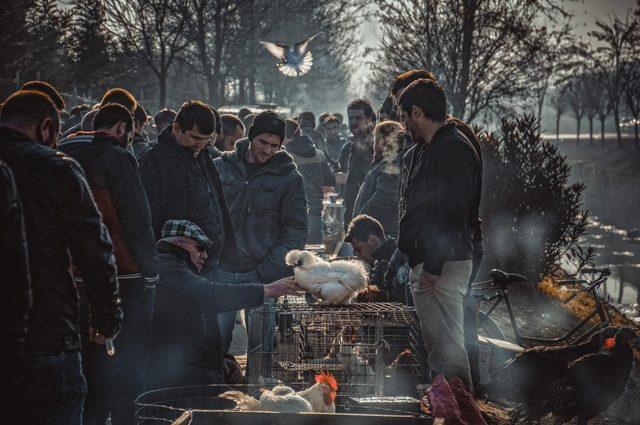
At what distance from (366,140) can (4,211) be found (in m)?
7.79

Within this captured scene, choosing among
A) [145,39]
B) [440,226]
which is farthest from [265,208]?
[145,39]

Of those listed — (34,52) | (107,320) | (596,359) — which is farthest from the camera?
(34,52)

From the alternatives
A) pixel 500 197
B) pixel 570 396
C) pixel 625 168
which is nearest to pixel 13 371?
pixel 570 396

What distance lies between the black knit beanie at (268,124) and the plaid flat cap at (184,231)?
5.59 feet

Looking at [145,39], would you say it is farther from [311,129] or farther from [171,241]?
[171,241]

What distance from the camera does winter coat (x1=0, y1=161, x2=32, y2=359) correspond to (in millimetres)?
3398

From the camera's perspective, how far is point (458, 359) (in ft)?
19.2

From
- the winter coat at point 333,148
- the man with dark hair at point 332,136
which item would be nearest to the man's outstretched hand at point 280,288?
the man with dark hair at point 332,136

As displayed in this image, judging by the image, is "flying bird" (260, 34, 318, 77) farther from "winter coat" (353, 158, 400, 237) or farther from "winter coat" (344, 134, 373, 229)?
"winter coat" (353, 158, 400, 237)

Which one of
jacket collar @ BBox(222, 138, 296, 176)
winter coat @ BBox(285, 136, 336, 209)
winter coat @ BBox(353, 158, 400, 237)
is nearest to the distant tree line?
winter coat @ BBox(285, 136, 336, 209)

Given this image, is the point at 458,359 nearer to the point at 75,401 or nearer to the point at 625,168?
the point at 75,401

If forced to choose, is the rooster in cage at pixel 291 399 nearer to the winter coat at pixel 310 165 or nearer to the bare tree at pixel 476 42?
the winter coat at pixel 310 165

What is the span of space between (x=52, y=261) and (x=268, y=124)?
3.82 meters

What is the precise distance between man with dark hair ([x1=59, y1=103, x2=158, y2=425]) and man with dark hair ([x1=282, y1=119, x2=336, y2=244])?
7.33 meters
